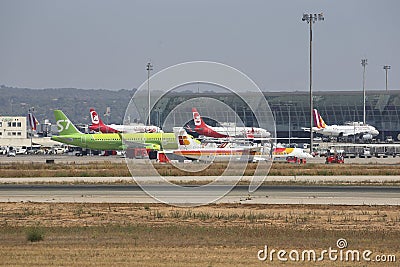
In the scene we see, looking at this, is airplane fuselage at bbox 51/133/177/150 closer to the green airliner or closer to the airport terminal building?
the green airliner

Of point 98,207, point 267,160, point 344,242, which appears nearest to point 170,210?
point 98,207

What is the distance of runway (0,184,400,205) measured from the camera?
4156cm

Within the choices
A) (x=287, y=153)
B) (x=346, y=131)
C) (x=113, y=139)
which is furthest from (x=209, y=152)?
(x=346, y=131)

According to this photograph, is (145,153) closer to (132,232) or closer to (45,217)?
(45,217)

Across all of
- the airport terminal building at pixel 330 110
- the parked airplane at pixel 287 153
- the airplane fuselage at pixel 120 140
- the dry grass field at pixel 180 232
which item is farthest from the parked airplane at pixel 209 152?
the airport terminal building at pixel 330 110

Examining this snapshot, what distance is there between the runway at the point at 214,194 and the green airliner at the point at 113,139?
167 feet

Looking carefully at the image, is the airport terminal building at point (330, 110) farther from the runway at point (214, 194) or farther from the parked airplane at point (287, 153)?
the runway at point (214, 194)

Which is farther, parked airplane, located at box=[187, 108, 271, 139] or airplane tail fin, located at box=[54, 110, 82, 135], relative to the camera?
parked airplane, located at box=[187, 108, 271, 139]

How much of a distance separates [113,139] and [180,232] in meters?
78.6

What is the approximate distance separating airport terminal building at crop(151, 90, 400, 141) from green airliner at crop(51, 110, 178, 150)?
54.4 m

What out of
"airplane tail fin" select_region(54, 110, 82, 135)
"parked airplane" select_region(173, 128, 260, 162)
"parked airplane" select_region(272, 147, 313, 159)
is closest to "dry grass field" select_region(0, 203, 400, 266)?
"parked airplane" select_region(173, 128, 260, 162)

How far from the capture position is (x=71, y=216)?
3534 cm

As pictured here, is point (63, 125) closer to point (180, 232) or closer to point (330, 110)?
point (330, 110)

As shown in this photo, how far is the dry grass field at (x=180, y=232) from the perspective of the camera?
23781mm
